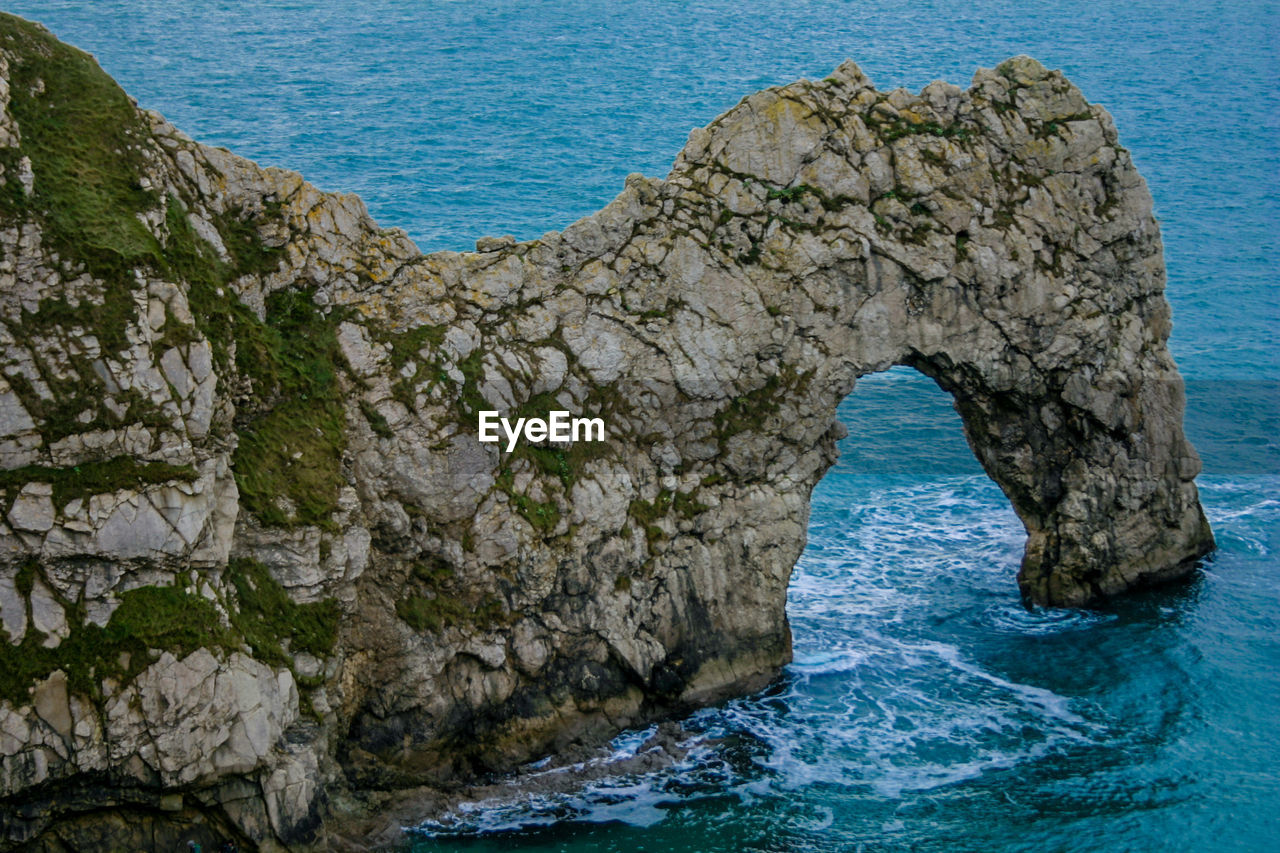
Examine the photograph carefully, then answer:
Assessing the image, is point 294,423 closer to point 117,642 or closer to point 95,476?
point 95,476

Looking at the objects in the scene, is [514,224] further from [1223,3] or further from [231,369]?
[1223,3]

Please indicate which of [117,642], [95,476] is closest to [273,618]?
[117,642]

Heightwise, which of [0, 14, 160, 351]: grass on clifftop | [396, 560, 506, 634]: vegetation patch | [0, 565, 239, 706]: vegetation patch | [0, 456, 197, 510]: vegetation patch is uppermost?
[0, 14, 160, 351]: grass on clifftop

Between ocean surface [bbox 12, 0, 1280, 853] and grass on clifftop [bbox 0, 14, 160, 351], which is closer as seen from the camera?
grass on clifftop [bbox 0, 14, 160, 351]

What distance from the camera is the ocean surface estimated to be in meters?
28.4

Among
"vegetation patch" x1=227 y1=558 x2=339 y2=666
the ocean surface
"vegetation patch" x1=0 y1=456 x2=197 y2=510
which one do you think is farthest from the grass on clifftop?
the ocean surface

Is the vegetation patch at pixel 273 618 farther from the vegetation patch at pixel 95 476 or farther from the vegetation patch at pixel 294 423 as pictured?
the vegetation patch at pixel 95 476

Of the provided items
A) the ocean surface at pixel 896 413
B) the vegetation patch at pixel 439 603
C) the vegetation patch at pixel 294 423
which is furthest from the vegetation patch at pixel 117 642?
the ocean surface at pixel 896 413

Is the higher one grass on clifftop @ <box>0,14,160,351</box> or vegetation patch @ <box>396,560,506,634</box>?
grass on clifftop @ <box>0,14,160,351</box>

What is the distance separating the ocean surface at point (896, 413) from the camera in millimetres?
28406

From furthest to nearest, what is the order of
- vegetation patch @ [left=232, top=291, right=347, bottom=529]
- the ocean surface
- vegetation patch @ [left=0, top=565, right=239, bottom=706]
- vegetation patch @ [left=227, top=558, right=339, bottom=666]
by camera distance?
the ocean surface < vegetation patch @ [left=232, top=291, right=347, bottom=529] < vegetation patch @ [left=227, top=558, right=339, bottom=666] < vegetation patch @ [left=0, top=565, right=239, bottom=706]

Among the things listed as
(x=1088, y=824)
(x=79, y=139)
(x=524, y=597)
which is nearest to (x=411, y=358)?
(x=524, y=597)

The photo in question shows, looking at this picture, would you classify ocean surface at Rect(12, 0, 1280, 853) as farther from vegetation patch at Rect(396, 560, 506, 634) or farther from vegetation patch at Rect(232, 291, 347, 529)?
vegetation patch at Rect(232, 291, 347, 529)

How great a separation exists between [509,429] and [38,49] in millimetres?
12854
